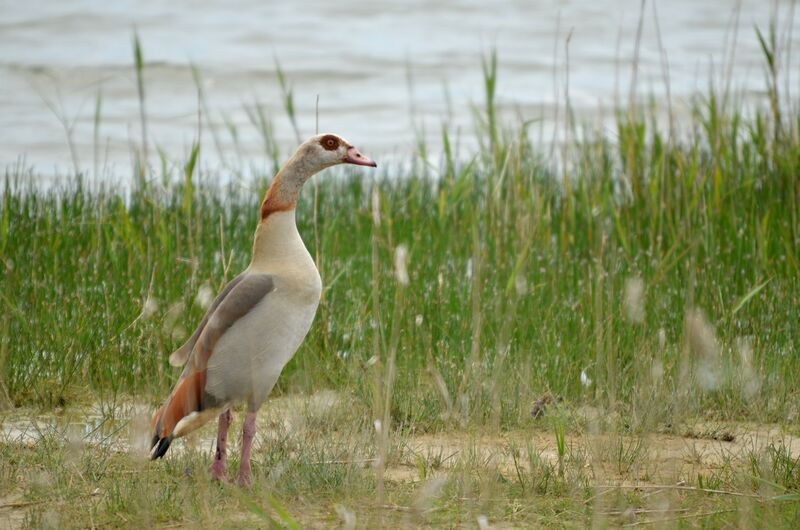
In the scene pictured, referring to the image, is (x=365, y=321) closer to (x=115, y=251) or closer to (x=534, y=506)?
(x=115, y=251)

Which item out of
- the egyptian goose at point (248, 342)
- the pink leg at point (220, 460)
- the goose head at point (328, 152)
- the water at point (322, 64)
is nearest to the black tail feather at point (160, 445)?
the egyptian goose at point (248, 342)

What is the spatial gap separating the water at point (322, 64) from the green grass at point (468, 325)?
507 cm

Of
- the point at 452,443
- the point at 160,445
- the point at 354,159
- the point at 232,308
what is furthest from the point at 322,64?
the point at 160,445

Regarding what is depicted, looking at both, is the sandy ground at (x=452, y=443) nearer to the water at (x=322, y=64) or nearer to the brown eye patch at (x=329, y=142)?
the brown eye patch at (x=329, y=142)

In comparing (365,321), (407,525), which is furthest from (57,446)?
(365,321)

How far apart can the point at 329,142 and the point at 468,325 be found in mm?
2230

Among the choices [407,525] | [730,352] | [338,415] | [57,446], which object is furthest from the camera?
[730,352]

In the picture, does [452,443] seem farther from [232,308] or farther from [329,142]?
[329,142]

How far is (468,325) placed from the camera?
20.6 feet

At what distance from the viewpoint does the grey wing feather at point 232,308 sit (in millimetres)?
4082

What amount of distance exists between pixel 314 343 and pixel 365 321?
13.8 inches

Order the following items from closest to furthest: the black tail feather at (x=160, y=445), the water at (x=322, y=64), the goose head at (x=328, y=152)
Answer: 1. the black tail feather at (x=160, y=445)
2. the goose head at (x=328, y=152)
3. the water at (x=322, y=64)

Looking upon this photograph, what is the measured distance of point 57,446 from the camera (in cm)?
447

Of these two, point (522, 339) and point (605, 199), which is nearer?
point (522, 339)
